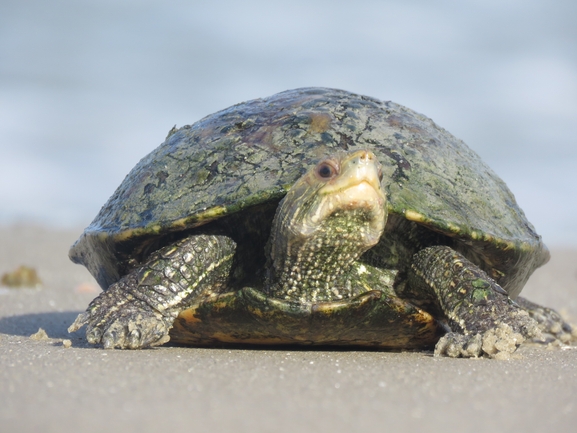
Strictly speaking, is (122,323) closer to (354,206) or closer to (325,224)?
(325,224)

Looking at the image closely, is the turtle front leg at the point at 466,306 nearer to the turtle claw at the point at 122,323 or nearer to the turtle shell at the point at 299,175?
the turtle shell at the point at 299,175

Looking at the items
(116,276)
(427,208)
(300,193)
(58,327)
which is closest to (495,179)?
(427,208)

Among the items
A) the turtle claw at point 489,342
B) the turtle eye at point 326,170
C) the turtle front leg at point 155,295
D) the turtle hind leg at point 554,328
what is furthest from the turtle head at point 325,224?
the turtle hind leg at point 554,328

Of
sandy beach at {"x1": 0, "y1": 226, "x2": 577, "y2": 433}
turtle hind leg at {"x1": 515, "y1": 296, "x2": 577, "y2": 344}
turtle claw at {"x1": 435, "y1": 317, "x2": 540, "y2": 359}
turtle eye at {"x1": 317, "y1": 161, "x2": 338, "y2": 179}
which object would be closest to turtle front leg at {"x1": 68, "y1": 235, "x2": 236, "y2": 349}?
sandy beach at {"x1": 0, "y1": 226, "x2": 577, "y2": 433}

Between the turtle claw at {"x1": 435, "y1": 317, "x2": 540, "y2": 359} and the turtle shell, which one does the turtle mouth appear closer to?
the turtle shell

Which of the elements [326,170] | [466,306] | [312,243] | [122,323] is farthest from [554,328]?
[122,323]

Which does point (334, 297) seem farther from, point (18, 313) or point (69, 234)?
point (69, 234)
